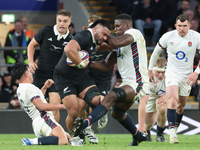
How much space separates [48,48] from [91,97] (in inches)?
64.4

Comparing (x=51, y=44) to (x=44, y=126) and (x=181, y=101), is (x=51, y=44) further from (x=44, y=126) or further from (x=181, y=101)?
(x=181, y=101)

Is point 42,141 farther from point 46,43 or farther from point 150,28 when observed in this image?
point 150,28

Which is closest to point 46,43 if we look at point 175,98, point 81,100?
point 81,100

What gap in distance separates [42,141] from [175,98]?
8.72 feet

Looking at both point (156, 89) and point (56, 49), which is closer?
point (56, 49)

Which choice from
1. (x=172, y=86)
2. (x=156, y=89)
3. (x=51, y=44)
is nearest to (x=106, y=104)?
(x=172, y=86)

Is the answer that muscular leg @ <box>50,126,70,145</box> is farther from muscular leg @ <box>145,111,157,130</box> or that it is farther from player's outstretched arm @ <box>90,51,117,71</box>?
muscular leg @ <box>145,111,157,130</box>

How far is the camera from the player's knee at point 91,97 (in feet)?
19.8

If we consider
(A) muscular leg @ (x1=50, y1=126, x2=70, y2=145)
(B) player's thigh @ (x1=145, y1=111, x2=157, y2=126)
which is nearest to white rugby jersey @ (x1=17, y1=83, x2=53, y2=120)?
(A) muscular leg @ (x1=50, y1=126, x2=70, y2=145)

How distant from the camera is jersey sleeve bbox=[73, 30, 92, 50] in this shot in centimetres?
556

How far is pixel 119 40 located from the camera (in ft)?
18.3

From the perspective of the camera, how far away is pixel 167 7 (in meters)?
13.5

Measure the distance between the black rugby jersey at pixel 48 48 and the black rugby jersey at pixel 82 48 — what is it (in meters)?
1.07

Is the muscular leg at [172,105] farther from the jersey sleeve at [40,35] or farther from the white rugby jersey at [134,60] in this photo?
the jersey sleeve at [40,35]
